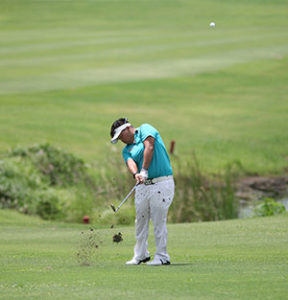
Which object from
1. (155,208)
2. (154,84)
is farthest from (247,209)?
(154,84)

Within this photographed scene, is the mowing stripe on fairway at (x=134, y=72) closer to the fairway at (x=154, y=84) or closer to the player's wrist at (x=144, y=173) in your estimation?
the fairway at (x=154, y=84)

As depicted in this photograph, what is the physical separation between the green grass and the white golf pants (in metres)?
0.33

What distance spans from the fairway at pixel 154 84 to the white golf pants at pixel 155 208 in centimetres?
1315

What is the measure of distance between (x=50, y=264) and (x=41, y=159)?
1098cm

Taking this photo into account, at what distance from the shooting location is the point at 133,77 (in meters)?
36.9

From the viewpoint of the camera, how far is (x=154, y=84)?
A: 36.5m

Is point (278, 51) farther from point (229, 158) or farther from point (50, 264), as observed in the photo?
point (50, 264)

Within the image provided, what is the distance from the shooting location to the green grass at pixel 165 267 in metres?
7.86

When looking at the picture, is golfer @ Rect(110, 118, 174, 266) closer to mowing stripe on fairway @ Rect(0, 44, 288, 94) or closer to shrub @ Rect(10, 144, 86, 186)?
shrub @ Rect(10, 144, 86, 186)

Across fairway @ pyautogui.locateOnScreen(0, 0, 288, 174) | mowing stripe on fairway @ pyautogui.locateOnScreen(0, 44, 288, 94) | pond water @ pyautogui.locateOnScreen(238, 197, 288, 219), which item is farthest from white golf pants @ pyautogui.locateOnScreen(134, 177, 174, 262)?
mowing stripe on fairway @ pyautogui.locateOnScreen(0, 44, 288, 94)

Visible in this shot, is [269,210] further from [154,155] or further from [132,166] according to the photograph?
[132,166]

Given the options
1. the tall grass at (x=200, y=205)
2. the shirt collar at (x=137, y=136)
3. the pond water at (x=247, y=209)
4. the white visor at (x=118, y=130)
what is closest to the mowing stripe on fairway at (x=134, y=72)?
the pond water at (x=247, y=209)

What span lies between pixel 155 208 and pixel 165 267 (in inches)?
24.9

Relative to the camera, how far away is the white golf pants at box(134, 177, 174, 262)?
380 inches
